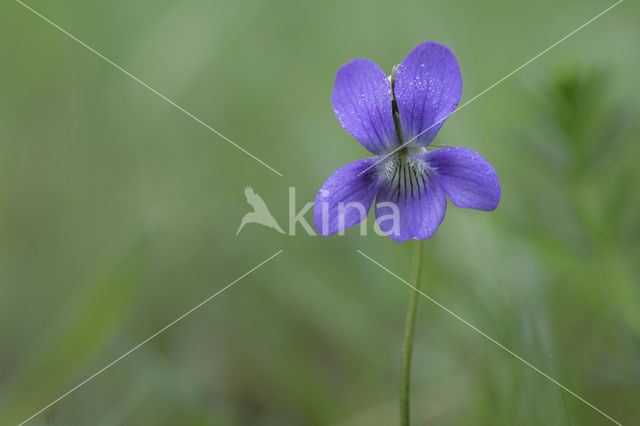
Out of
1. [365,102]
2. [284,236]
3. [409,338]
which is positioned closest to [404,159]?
[365,102]

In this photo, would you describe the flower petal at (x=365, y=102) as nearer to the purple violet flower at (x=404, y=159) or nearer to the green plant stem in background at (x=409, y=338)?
the purple violet flower at (x=404, y=159)

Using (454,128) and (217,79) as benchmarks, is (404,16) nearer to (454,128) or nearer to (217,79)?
(454,128)

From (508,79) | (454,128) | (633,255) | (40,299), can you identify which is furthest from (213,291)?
(508,79)

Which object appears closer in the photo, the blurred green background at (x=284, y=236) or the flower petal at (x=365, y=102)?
the flower petal at (x=365, y=102)

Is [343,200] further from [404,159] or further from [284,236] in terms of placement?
[284,236]

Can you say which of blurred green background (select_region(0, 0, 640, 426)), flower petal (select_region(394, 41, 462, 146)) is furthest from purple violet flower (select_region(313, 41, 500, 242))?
blurred green background (select_region(0, 0, 640, 426))

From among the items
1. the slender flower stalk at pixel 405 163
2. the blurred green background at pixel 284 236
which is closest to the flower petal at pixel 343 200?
the slender flower stalk at pixel 405 163

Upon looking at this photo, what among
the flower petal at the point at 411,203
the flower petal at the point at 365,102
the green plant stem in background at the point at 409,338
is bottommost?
the green plant stem in background at the point at 409,338
